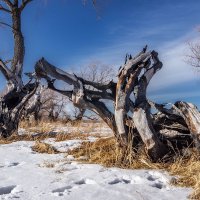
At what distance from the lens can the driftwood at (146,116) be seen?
473cm

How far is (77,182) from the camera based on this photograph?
3666mm

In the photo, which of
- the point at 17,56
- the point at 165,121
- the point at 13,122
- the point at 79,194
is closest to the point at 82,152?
the point at 165,121

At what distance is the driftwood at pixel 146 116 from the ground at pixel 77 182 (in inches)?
27.3

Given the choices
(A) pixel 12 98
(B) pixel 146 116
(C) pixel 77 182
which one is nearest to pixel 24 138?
(A) pixel 12 98

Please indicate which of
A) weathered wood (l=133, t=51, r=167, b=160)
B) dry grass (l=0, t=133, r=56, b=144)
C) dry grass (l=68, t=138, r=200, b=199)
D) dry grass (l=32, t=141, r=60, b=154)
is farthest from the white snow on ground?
dry grass (l=0, t=133, r=56, b=144)

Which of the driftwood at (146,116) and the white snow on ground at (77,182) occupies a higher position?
the driftwood at (146,116)

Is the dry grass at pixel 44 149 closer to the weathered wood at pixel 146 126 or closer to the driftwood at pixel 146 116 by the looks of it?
the driftwood at pixel 146 116

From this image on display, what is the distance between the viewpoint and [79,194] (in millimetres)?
3230

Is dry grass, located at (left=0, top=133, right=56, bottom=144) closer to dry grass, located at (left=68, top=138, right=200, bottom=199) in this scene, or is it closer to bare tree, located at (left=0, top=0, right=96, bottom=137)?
bare tree, located at (left=0, top=0, right=96, bottom=137)

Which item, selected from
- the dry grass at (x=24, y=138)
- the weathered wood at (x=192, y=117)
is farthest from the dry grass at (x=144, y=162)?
the dry grass at (x=24, y=138)

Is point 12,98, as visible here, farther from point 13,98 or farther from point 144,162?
point 144,162

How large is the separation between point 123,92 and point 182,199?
2.08 m

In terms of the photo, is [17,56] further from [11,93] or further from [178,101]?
[178,101]

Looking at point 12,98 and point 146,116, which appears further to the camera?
point 12,98
